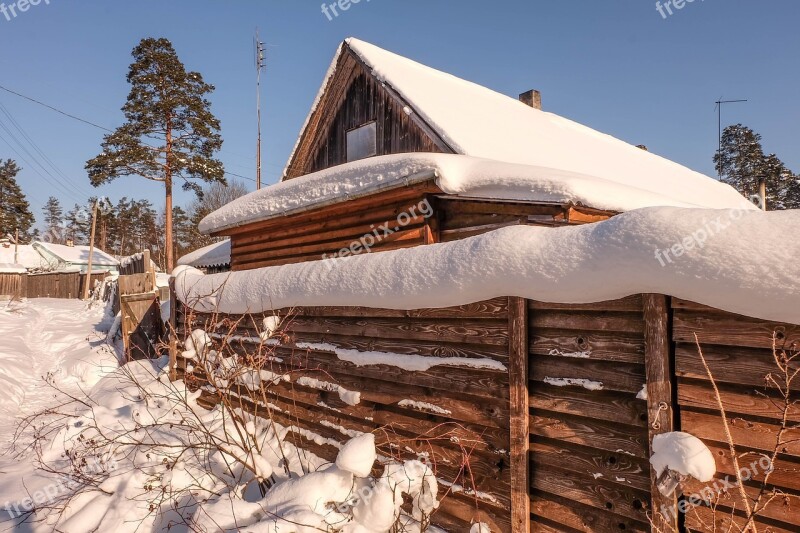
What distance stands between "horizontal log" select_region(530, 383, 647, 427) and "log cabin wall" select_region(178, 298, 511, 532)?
24 cm

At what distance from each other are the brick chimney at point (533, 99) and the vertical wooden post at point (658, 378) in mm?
16751

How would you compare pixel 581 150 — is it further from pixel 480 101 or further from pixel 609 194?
pixel 609 194

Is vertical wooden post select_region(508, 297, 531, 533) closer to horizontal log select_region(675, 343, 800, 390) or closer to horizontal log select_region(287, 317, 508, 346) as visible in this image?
horizontal log select_region(287, 317, 508, 346)

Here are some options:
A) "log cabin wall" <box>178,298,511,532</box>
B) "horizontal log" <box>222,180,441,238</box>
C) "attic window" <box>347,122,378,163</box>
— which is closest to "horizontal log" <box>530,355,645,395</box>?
"log cabin wall" <box>178,298,511,532</box>

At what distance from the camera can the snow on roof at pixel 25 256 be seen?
154ft

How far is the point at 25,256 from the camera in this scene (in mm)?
49562

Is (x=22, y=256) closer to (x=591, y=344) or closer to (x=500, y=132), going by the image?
(x=500, y=132)

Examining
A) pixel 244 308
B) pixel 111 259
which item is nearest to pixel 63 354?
pixel 244 308

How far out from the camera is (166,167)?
77.2ft

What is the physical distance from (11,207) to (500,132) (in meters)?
61.8

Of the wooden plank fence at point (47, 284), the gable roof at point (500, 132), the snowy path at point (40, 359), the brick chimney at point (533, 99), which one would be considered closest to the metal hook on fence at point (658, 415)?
the gable roof at point (500, 132)

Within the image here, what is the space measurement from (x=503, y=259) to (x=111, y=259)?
54.8 metres

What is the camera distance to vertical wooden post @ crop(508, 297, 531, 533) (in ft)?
8.39

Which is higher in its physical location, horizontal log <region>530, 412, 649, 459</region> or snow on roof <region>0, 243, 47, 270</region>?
snow on roof <region>0, 243, 47, 270</region>
